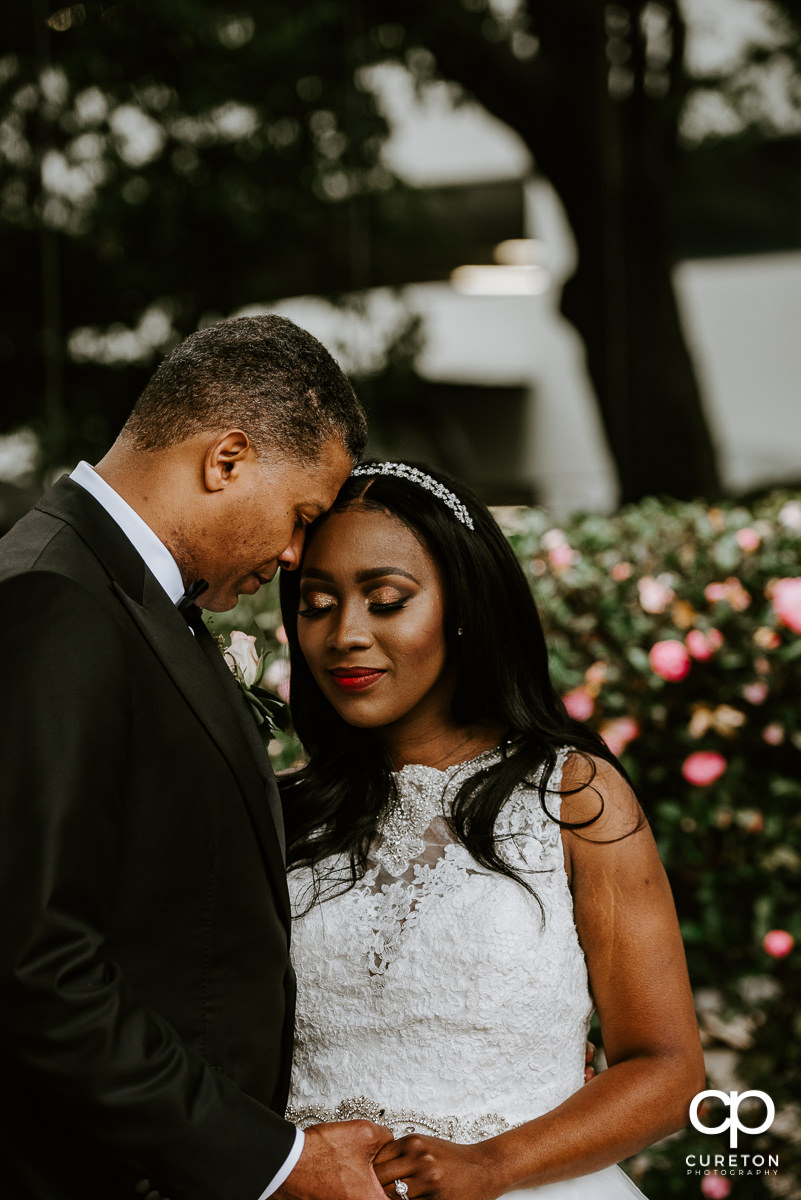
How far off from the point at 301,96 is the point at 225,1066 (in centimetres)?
591

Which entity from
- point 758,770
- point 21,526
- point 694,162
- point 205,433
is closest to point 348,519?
point 205,433

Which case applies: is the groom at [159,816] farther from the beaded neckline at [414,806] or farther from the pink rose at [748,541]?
the pink rose at [748,541]

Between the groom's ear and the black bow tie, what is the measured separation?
0.53ft

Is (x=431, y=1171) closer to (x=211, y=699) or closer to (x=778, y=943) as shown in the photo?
(x=211, y=699)

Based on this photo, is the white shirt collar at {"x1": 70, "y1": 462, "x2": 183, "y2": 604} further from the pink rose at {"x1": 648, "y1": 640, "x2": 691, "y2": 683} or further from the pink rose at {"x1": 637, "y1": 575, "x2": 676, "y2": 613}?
the pink rose at {"x1": 637, "y1": 575, "x2": 676, "y2": 613}

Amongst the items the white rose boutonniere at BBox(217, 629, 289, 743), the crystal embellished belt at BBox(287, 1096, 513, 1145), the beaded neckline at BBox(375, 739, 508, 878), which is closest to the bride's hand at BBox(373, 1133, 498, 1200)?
the crystal embellished belt at BBox(287, 1096, 513, 1145)

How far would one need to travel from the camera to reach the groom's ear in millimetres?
1873

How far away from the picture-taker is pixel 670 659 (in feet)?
11.7

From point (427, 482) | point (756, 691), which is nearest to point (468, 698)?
point (427, 482)

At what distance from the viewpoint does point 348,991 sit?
2395mm

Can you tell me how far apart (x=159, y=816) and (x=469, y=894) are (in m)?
0.89

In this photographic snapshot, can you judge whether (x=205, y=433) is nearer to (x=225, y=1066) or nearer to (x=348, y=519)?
(x=348, y=519)

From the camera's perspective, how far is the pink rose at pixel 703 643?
11.9 ft

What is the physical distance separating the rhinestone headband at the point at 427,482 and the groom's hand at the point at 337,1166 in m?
1.22
